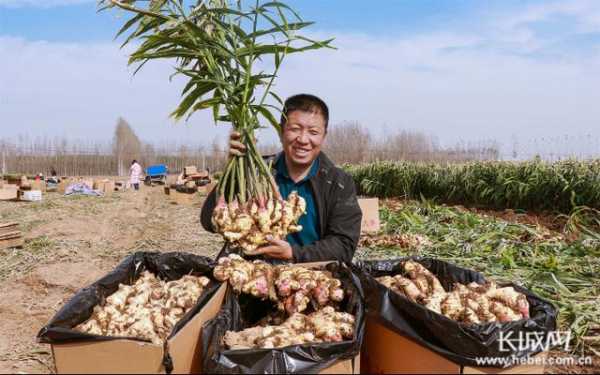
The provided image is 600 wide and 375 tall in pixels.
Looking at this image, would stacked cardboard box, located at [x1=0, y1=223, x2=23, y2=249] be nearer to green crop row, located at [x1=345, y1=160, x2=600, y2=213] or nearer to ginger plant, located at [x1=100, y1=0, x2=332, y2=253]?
ginger plant, located at [x1=100, y1=0, x2=332, y2=253]

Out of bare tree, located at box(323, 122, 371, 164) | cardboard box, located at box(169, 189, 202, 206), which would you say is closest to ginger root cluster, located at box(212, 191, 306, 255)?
cardboard box, located at box(169, 189, 202, 206)

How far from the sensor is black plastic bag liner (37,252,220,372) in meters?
1.61

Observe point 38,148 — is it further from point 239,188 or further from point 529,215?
point 239,188

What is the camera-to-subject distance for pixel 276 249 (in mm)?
2143

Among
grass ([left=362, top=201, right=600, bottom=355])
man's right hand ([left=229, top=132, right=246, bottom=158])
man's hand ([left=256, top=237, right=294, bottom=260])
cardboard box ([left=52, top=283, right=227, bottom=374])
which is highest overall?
man's right hand ([left=229, top=132, right=246, bottom=158])

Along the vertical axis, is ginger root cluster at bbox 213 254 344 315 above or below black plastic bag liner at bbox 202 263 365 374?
above

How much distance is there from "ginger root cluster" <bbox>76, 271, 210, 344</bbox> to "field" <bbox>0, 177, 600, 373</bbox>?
0.96 meters

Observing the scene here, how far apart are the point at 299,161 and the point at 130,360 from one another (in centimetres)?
128

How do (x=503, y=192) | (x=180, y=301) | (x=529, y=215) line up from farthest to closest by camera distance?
(x=503, y=192), (x=529, y=215), (x=180, y=301)

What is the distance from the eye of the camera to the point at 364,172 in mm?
14828

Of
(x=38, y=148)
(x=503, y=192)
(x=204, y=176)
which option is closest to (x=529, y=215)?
(x=503, y=192)

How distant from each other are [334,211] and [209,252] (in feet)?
12.8

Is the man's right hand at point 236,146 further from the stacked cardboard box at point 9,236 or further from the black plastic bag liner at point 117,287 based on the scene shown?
the stacked cardboard box at point 9,236

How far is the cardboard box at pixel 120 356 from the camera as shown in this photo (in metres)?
1.53
